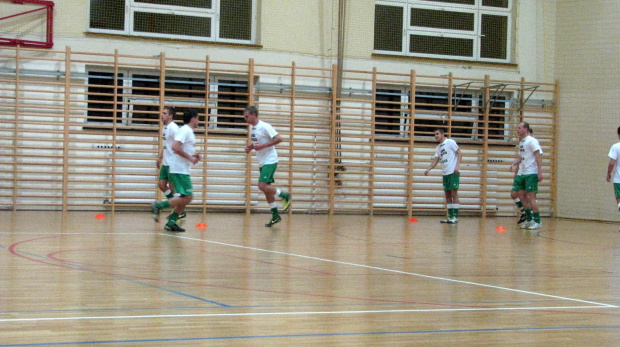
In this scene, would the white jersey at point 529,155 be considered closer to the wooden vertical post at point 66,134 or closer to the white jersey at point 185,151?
the white jersey at point 185,151

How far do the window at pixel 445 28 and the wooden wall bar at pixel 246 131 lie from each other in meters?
0.58

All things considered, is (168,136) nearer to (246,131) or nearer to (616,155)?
(246,131)

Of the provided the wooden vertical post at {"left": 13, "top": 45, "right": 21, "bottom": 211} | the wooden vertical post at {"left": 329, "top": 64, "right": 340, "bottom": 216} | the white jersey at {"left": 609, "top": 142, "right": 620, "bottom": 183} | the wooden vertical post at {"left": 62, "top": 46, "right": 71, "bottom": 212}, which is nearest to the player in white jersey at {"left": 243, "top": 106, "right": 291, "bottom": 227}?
the wooden vertical post at {"left": 62, "top": 46, "right": 71, "bottom": 212}

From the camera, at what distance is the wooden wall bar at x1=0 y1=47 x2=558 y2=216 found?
14.3 m

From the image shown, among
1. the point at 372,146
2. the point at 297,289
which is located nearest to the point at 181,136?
the point at 297,289

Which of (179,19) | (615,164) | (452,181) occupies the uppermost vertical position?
(179,19)

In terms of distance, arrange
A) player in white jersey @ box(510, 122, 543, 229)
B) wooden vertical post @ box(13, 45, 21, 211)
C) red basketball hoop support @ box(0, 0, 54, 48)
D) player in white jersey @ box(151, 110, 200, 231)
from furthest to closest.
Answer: red basketball hoop support @ box(0, 0, 54, 48)
wooden vertical post @ box(13, 45, 21, 211)
player in white jersey @ box(510, 122, 543, 229)
player in white jersey @ box(151, 110, 200, 231)

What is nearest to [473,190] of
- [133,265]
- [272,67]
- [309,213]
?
[309,213]

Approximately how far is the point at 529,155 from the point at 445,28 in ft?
16.7

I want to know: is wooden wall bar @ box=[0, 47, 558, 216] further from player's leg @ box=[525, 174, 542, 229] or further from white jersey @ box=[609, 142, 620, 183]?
white jersey @ box=[609, 142, 620, 183]

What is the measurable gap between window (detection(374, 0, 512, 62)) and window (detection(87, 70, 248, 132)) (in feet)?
10.3

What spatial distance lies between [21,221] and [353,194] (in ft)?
21.6

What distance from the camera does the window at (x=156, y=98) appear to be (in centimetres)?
1480

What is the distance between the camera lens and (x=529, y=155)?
1279 cm
